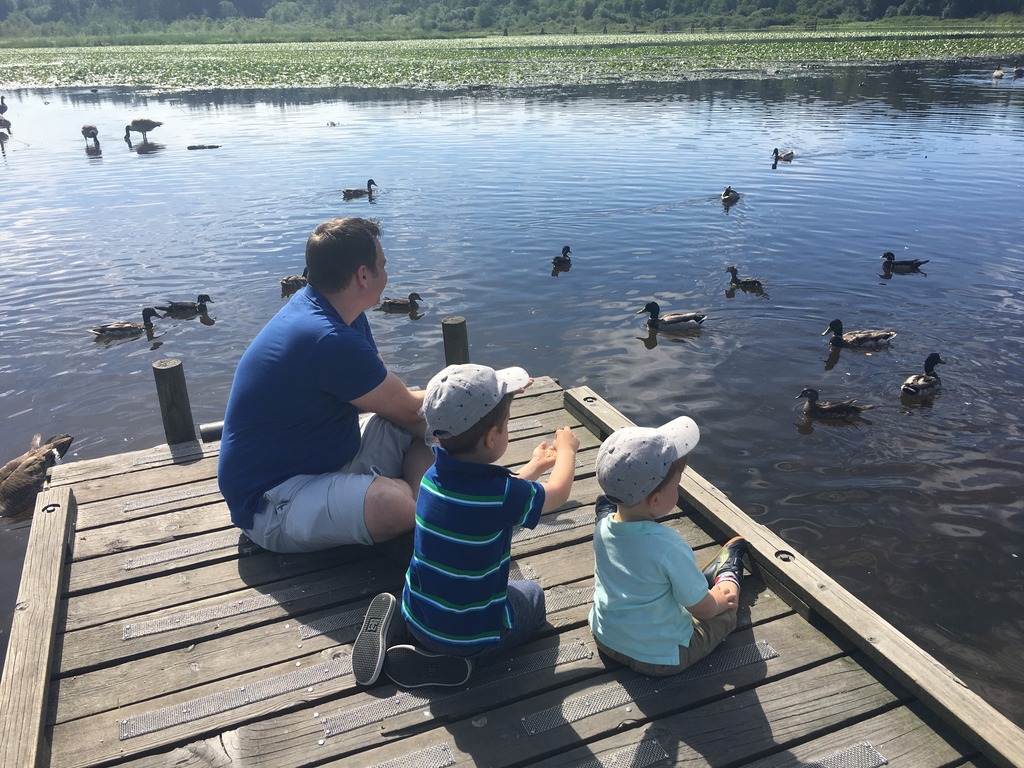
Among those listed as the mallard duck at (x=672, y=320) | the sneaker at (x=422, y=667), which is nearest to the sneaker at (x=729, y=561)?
the sneaker at (x=422, y=667)

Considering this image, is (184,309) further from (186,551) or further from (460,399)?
(460,399)

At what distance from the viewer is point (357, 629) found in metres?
4.14

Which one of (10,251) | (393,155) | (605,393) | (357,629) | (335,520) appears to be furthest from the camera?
(393,155)

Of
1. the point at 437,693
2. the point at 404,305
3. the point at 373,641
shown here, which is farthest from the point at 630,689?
the point at 404,305

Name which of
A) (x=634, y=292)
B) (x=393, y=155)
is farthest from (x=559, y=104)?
(x=634, y=292)

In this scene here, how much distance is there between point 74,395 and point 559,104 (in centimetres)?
2845

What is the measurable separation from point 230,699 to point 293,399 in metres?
1.61

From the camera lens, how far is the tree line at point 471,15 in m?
88.1

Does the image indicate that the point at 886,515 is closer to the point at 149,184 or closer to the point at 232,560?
the point at 232,560

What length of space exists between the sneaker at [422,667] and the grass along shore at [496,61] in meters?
43.5

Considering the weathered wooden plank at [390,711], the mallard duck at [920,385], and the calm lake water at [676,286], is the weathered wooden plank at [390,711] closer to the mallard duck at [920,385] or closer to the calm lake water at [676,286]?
the calm lake water at [676,286]

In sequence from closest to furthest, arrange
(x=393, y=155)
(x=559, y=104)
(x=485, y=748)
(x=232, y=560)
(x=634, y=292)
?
(x=485, y=748) → (x=232, y=560) → (x=634, y=292) → (x=393, y=155) → (x=559, y=104)

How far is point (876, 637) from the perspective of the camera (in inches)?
152

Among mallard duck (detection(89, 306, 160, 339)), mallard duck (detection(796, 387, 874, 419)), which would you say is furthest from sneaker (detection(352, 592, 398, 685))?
mallard duck (detection(89, 306, 160, 339))
